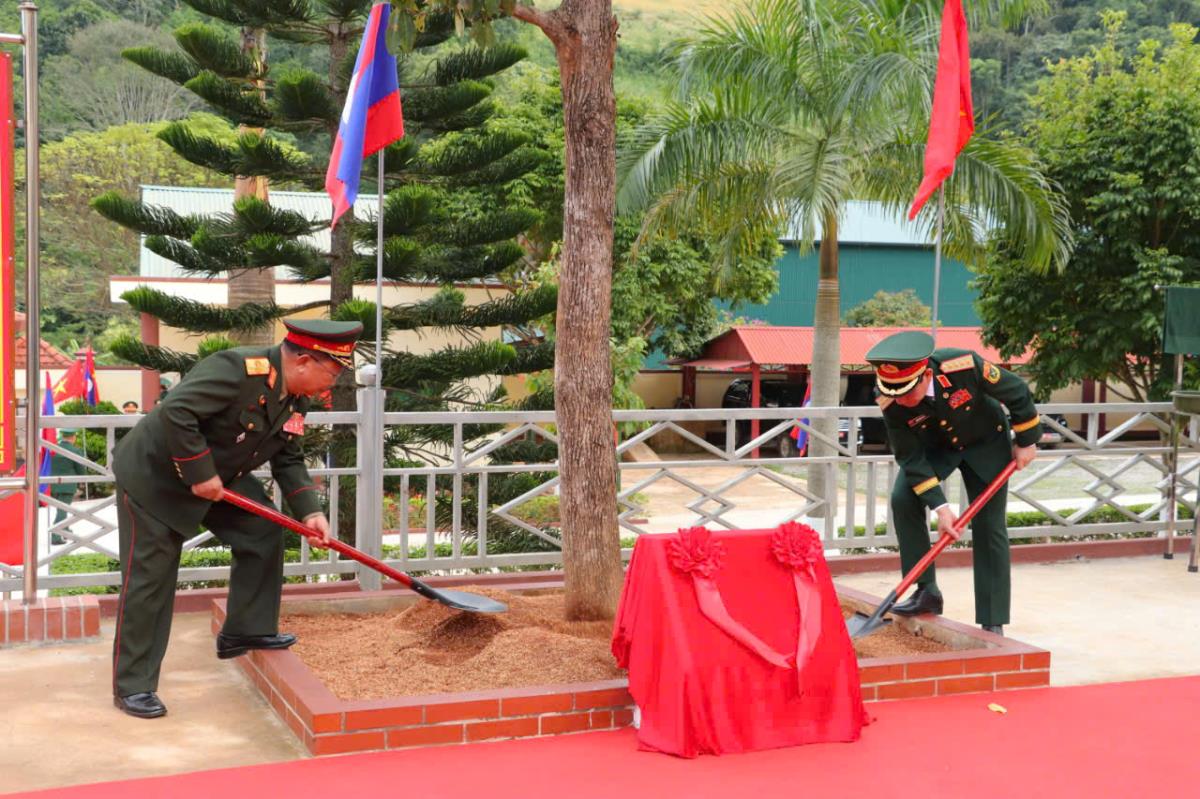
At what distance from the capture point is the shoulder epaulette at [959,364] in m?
5.01

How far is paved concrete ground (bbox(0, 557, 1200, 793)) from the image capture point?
12.5 feet

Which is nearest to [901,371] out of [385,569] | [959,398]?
[959,398]

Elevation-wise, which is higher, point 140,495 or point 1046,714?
point 140,495

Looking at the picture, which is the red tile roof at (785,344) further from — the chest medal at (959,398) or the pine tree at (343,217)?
the chest medal at (959,398)

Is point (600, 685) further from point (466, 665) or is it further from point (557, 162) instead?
point (557, 162)

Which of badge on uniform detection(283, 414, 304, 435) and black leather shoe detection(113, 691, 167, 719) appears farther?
badge on uniform detection(283, 414, 304, 435)

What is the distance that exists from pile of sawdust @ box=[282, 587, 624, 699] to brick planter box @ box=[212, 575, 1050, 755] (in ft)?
0.59

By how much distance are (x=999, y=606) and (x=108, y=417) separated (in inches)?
161

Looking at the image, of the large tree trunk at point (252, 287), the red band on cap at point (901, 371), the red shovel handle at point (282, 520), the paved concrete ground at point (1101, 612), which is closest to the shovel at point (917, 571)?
the red band on cap at point (901, 371)

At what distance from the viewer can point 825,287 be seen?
13.0 meters

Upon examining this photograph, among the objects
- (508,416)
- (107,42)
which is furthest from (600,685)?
(107,42)

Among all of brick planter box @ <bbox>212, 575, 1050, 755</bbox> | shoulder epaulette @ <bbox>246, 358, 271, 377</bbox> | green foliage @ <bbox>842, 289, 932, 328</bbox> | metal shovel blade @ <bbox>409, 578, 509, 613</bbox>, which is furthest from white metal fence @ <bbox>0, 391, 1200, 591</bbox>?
green foliage @ <bbox>842, 289, 932, 328</bbox>

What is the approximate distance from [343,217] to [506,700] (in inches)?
264

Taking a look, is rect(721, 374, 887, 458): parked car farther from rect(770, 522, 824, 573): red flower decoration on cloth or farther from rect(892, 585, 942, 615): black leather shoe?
rect(770, 522, 824, 573): red flower decoration on cloth
